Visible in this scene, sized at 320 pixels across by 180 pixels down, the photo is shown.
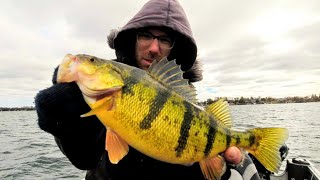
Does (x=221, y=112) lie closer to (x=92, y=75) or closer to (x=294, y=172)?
(x=92, y=75)

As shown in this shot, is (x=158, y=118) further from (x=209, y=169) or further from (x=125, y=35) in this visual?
(x=125, y=35)

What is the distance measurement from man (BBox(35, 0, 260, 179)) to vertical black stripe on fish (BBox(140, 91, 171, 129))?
A: 32.7 inches

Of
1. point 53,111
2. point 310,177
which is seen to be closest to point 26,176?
point 310,177

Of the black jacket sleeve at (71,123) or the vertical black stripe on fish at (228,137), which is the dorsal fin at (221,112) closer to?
the vertical black stripe on fish at (228,137)

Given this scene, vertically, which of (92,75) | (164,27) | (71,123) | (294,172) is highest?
(164,27)

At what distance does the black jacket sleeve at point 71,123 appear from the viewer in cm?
281

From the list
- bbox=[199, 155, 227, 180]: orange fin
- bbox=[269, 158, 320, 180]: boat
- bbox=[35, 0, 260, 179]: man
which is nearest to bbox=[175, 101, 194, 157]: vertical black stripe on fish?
bbox=[199, 155, 227, 180]: orange fin

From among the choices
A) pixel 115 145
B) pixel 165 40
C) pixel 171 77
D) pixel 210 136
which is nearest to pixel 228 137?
pixel 210 136

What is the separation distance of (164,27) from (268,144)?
194 centimetres

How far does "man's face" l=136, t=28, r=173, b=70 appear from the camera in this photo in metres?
3.91

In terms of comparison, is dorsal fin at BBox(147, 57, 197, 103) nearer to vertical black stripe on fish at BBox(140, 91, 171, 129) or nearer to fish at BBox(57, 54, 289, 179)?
fish at BBox(57, 54, 289, 179)

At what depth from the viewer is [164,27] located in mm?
4027

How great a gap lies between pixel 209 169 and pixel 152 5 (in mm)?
2403

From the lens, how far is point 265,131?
297cm
